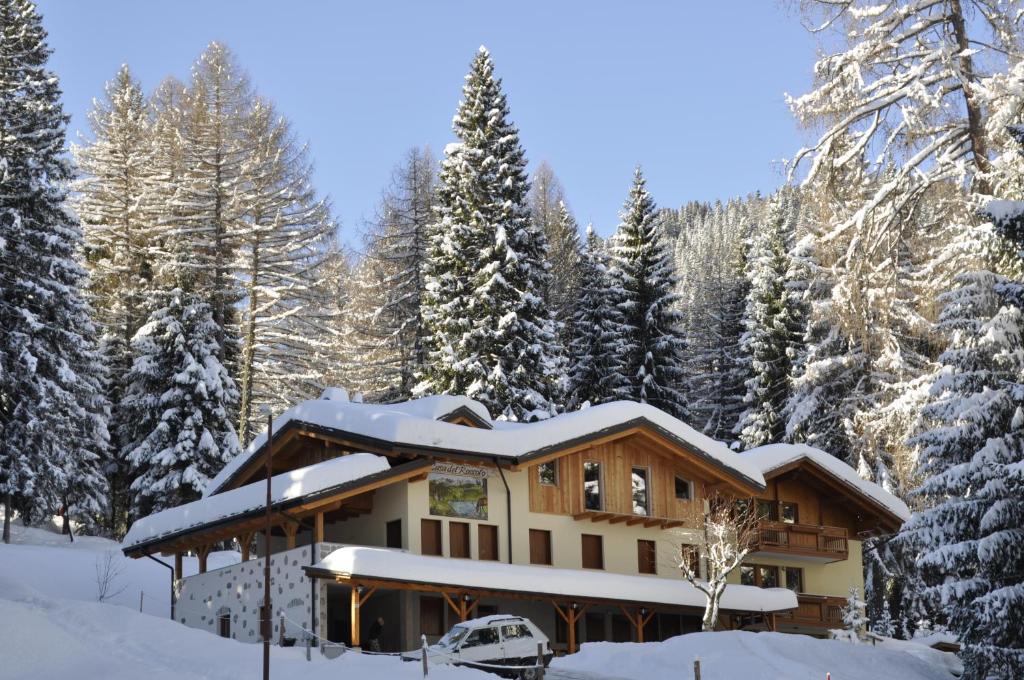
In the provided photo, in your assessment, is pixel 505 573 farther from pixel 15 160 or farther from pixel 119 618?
pixel 15 160

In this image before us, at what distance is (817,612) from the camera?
44.7 metres

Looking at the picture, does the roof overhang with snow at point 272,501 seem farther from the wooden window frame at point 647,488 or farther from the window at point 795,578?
the window at point 795,578

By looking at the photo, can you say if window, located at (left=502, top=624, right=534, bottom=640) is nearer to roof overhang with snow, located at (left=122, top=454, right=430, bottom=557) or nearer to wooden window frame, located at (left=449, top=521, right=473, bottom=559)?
roof overhang with snow, located at (left=122, top=454, right=430, bottom=557)

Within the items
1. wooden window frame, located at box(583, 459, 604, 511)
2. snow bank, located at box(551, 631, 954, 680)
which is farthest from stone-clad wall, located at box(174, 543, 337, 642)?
wooden window frame, located at box(583, 459, 604, 511)

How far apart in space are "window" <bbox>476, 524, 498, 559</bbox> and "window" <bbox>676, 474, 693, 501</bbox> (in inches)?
295

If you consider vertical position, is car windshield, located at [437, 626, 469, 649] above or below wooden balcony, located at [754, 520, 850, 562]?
below

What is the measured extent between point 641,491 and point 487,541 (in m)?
6.12

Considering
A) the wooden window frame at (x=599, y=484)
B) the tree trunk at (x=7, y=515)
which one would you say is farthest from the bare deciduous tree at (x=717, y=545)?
the tree trunk at (x=7, y=515)

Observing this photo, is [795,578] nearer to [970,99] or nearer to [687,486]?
[687,486]

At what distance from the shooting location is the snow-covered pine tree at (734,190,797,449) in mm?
54219

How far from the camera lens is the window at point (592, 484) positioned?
39125 millimetres

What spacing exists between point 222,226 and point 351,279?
1406 centimetres

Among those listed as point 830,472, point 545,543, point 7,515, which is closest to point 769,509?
point 830,472

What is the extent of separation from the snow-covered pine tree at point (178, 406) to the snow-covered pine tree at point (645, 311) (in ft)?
59.1
